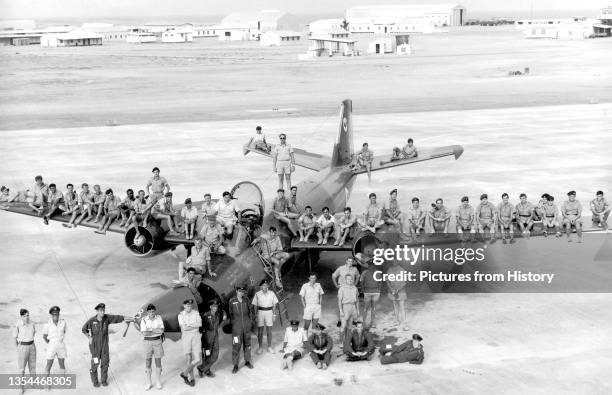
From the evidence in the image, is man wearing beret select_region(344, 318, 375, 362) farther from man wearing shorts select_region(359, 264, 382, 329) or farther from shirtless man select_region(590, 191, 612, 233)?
shirtless man select_region(590, 191, 612, 233)

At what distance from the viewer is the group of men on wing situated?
61.7ft

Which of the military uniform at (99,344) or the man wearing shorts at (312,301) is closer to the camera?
the military uniform at (99,344)

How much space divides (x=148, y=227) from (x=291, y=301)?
4.16 m

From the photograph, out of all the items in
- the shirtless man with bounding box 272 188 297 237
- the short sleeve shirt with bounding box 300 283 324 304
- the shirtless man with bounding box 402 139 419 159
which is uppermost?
the shirtless man with bounding box 402 139 419 159

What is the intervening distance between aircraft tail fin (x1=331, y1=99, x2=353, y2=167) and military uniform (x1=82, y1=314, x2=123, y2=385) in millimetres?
12341

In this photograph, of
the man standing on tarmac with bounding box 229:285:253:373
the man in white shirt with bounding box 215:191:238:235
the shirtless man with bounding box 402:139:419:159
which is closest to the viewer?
the man standing on tarmac with bounding box 229:285:253:373

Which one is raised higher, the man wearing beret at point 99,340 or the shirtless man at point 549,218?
the shirtless man at point 549,218

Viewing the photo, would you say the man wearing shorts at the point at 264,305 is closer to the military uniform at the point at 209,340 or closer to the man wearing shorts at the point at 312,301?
the man wearing shorts at the point at 312,301

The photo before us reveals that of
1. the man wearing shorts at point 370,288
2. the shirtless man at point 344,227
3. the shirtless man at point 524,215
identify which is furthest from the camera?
the shirtless man at point 524,215

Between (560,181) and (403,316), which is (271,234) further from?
(560,181)

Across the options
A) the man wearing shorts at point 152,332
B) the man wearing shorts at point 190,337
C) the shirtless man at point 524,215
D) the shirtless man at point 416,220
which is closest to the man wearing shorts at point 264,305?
the man wearing shorts at point 190,337

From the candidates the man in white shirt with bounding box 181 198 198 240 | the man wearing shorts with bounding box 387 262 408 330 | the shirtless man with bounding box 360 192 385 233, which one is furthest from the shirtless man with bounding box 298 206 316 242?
the man in white shirt with bounding box 181 198 198 240

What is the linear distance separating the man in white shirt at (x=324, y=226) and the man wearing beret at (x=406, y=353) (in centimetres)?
391

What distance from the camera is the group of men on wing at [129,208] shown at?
18.8 meters
